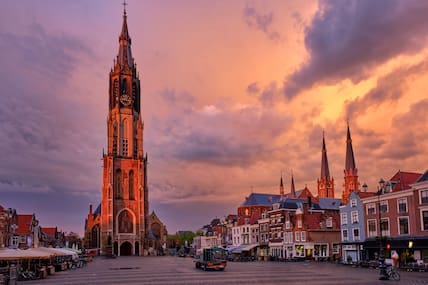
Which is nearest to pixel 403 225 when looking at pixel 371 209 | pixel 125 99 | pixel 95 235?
pixel 371 209

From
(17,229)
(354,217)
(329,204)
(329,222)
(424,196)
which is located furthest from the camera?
(17,229)

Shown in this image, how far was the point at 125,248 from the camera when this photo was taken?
120875mm

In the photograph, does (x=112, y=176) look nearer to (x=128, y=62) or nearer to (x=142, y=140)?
(x=142, y=140)

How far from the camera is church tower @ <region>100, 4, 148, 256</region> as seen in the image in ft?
389

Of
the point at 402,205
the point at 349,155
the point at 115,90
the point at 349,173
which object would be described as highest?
the point at 115,90

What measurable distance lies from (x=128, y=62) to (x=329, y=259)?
279 ft

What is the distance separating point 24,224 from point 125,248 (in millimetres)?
31780

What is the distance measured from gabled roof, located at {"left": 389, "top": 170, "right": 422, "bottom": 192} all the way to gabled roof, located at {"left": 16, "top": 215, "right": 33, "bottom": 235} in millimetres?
68038

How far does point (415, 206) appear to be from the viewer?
4931 centimetres

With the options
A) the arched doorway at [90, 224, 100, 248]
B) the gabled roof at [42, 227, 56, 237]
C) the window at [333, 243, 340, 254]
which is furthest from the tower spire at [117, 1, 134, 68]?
the window at [333, 243, 340, 254]

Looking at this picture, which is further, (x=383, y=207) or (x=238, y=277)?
(x=383, y=207)

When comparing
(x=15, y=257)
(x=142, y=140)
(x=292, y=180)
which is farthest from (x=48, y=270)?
(x=292, y=180)

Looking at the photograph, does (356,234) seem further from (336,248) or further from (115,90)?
(115,90)

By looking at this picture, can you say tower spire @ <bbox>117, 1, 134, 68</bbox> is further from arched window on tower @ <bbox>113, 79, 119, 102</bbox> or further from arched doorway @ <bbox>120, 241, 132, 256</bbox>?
arched doorway @ <bbox>120, 241, 132, 256</bbox>
